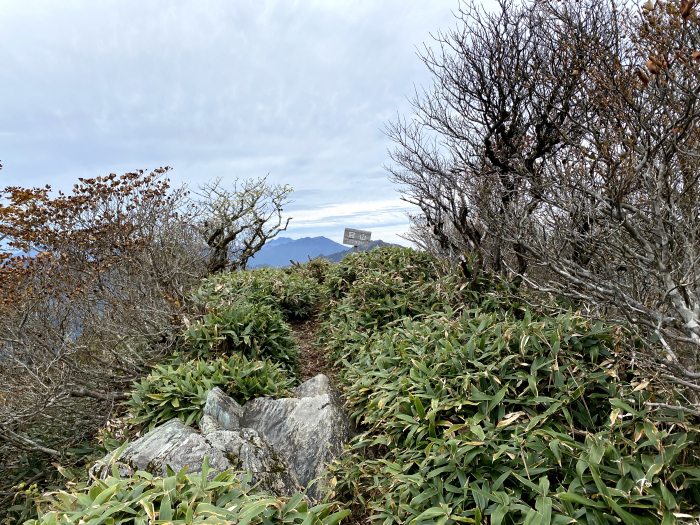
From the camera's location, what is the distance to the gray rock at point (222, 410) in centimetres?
330

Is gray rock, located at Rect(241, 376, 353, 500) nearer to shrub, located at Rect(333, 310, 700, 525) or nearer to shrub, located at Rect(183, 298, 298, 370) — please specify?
shrub, located at Rect(333, 310, 700, 525)

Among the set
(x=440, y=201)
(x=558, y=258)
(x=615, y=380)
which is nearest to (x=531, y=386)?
(x=615, y=380)

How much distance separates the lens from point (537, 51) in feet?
16.9

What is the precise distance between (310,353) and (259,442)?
10.3 feet

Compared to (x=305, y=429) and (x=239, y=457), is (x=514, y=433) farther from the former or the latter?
(x=239, y=457)

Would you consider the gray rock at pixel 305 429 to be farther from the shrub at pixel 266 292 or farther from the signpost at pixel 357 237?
the signpost at pixel 357 237

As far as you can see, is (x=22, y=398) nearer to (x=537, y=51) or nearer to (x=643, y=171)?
(x=643, y=171)

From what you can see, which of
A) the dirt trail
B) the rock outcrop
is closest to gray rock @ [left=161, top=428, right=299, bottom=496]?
the rock outcrop

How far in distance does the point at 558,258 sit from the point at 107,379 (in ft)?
15.9

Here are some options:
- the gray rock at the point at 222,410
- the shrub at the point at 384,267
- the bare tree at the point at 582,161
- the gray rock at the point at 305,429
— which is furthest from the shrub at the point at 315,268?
the gray rock at the point at 222,410

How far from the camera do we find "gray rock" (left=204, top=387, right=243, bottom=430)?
3299 mm

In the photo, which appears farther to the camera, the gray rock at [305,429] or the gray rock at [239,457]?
the gray rock at [305,429]

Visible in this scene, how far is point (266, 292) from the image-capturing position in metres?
6.73

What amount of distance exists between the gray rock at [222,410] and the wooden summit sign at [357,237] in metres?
6.80
